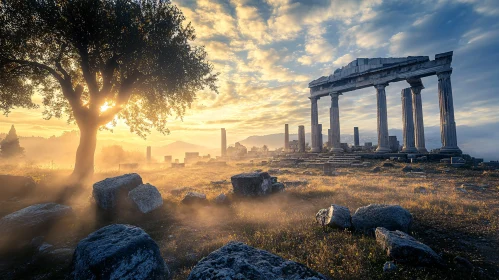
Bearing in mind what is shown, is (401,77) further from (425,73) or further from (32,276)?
(32,276)

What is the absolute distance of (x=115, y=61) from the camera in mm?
12266

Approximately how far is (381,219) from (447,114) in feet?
77.9

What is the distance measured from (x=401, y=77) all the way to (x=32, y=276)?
31.4 m

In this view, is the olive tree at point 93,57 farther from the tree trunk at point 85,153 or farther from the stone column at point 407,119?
the stone column at point 407,119

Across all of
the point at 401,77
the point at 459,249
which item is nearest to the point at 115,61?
the point at 459,249

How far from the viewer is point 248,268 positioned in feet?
6.95

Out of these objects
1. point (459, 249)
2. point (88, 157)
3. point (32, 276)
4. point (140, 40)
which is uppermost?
point (140, 40)

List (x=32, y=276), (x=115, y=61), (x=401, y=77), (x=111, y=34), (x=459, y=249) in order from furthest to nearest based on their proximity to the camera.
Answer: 1. (x=401, y=77)
2. (x=115, y=61)
3. (x=111, y=34)
4. (x=459, y=249)
5. (x=32, y=276)

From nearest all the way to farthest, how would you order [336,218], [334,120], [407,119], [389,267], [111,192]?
[389,267], [336,218], [111,192], [407,119], [334,120]

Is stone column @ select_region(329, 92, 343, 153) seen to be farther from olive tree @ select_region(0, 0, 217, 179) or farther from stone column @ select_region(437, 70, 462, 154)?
olive tree @ select_region(0, 0, 217, 179)

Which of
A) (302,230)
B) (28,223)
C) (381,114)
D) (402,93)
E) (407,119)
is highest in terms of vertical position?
(402,93)

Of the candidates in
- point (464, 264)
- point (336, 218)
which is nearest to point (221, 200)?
point (336, 218)

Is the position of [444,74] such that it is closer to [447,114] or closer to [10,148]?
[447,114]

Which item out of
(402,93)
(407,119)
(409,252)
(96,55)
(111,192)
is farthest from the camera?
(402,93)
